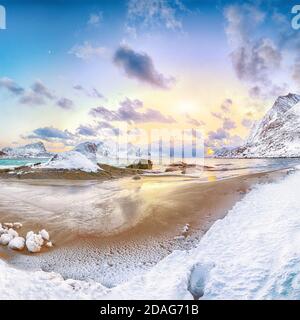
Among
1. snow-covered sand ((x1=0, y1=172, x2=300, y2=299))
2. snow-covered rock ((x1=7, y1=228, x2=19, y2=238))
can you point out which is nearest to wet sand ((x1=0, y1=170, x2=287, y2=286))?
snow-covered rock ((x1=7, y1=228, x2=19, y2=238))

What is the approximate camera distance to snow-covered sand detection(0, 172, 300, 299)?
389 centimetres

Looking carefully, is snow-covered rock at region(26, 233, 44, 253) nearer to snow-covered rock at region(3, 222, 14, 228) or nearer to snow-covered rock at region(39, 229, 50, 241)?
snow-covered rock at region(39, 229, 50, 241)

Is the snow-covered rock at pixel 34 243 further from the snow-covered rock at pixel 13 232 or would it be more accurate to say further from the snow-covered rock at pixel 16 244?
the snow-covered rock at pixel 13 232

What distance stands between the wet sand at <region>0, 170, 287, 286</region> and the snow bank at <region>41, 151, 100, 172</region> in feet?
31.1

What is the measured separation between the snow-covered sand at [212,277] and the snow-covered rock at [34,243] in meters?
0.94

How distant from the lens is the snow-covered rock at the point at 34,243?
5.95 meters

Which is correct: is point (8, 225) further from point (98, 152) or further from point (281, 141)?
point (281, 141)

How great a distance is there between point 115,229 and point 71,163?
16.3 m

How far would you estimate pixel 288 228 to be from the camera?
6.24 metres

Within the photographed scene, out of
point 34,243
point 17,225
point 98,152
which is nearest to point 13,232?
point 17,225

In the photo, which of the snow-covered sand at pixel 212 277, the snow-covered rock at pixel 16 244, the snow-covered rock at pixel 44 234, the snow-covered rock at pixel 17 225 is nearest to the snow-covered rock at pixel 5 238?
the snow-covered rock at pixel 16 244

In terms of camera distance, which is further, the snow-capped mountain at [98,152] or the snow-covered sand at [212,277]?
the snow-capped mountain at [98,152]
